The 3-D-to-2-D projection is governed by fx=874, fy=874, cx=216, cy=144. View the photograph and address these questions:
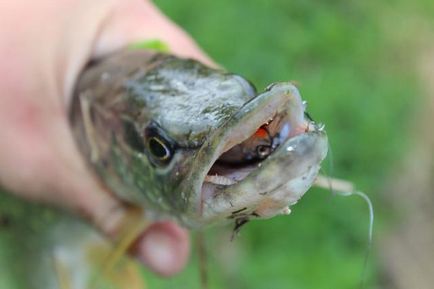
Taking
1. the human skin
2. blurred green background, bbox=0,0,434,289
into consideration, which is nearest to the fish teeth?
the human skin

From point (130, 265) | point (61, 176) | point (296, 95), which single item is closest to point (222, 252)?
point (130, 265)

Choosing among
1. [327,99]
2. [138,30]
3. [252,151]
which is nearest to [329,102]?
[327,99]

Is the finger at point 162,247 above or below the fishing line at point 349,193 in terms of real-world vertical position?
below

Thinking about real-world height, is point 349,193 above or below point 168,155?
above

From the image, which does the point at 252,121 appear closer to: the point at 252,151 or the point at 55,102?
the point at 252,151

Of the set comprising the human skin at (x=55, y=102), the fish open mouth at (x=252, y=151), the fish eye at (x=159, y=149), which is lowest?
the human skin at (x=55, y=102)

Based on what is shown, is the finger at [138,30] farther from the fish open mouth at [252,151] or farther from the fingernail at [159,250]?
the fish open mouth at [252,151]

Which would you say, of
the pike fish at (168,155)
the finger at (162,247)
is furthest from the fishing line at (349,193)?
the finger at (162,247)
